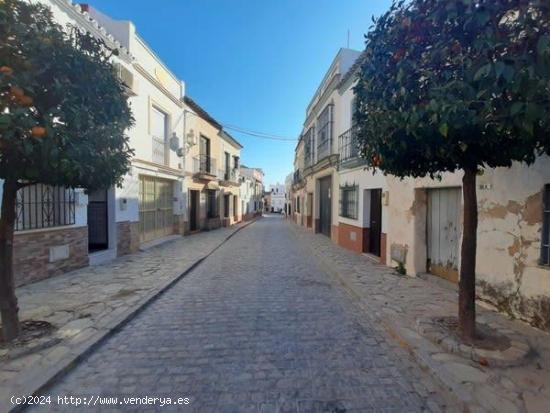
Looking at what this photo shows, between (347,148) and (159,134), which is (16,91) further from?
(159,134)

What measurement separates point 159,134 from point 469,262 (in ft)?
40.5

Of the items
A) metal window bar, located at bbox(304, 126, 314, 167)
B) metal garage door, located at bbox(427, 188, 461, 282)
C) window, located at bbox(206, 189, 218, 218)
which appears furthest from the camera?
window, located at bbox(206, 189, 218, 218)

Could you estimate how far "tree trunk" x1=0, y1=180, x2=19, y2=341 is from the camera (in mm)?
3627

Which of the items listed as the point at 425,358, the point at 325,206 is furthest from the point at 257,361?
the point at 325,206

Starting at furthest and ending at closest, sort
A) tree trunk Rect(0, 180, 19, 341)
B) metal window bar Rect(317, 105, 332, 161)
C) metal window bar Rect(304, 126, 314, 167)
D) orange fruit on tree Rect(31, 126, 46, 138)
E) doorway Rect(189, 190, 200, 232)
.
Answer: metal window bar Rect(304, 126, 314, 167) → doorway Rect(189, 190, 200, 232) → metal window bar Rect(317, 105, 332, 161) → tree trunk Rect(0, 180, 19, 341) → orange fruit on tree Rect(31, 126, 46, 138)

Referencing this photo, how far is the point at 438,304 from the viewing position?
17.3 ft

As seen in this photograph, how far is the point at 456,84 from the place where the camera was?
8.96 ft

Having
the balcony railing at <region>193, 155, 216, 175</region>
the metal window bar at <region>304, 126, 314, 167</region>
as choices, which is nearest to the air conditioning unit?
the balcony railing at <region>193, 155, 216, 175</region>

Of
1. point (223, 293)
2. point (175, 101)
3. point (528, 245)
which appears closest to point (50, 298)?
point (223, 293)

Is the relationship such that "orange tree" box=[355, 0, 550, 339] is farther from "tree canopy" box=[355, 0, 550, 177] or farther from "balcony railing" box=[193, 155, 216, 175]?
"balcony railing" box=[193, 155, 216, 175]

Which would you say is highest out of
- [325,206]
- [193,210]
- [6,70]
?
[6,70]

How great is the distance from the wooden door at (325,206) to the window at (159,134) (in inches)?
303

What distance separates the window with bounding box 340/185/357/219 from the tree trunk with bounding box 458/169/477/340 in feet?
23.7

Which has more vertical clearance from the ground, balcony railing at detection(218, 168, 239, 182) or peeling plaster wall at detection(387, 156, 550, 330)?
balcony railing at detection(218, 168, 239, 182)
